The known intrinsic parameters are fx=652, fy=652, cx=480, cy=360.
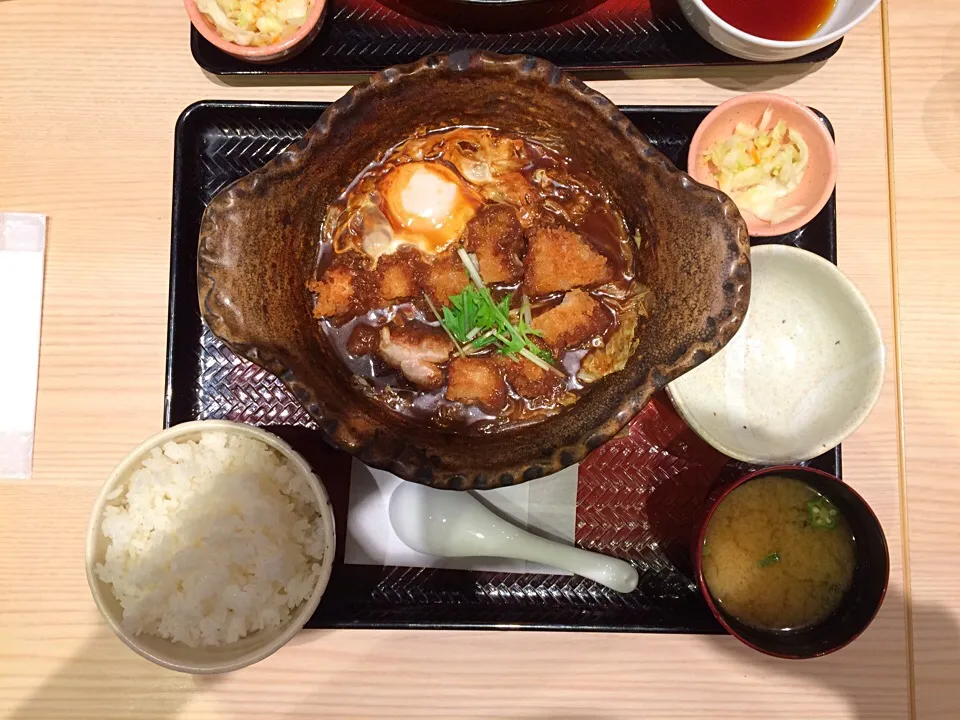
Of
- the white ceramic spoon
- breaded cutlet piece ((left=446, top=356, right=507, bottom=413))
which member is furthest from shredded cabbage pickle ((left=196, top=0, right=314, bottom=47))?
the white ceramic spoon

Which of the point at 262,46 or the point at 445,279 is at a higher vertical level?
the point at 262,46


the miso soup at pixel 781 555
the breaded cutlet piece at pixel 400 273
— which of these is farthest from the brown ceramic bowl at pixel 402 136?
the miso soup at pixel 781 555

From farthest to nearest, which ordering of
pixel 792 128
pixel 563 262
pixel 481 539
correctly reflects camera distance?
pixel 792 128, pixel 481 539, pixel 563 262

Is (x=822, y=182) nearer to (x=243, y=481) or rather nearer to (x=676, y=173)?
(x=676, y=173)

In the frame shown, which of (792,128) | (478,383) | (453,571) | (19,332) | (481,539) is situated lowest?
(453,571)

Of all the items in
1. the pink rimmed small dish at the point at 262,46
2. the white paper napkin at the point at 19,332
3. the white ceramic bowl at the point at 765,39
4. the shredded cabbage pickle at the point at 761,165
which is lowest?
the white paper napkin at the point at 19,332

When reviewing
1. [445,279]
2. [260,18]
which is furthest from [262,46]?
[445,279]

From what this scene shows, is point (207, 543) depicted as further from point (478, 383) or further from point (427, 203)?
point (427, 203)

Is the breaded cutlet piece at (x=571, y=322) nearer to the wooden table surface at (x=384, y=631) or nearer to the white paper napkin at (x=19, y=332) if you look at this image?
the wooden table surface at (x=384, y=631)
